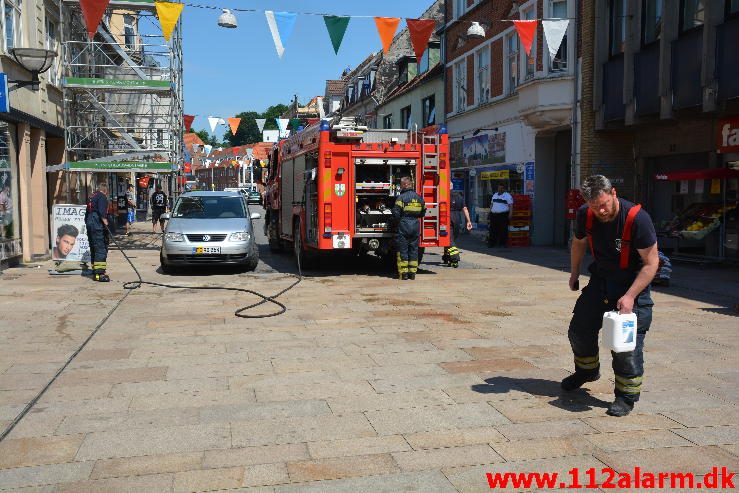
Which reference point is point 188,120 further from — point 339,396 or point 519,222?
point 339,396

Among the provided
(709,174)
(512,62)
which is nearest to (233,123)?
(512,62)

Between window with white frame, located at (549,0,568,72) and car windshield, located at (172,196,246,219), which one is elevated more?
window with white frame, located at (549,0,568,72)

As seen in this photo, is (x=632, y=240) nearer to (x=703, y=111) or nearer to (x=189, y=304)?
(x=189, y=304)

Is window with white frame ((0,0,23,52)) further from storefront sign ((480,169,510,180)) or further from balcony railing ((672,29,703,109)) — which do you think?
storefront sign ((480,169,510,180))

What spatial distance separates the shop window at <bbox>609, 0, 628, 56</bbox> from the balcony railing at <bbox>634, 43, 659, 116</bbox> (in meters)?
1.09

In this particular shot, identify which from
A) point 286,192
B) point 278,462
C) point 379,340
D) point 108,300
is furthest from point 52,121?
point 278,462

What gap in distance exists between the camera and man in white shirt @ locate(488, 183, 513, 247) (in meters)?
19.9

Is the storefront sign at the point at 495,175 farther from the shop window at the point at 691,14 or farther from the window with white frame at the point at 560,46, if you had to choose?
the shop window at the point at 691,14

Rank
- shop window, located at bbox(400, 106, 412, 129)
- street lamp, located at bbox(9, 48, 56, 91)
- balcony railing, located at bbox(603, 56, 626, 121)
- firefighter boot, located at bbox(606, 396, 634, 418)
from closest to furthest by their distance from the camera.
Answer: firefighter boot, located at bbox(606, 396, 634, 418)
street lamp, located at bbox(9, 48, 56, 91)
balcony railing, located at bbox(603, 56, 626, 121)
shop window, located at bbox(400, 106, 412, 129)

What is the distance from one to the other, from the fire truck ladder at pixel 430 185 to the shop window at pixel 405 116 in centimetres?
2093

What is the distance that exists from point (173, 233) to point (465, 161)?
15070 mm

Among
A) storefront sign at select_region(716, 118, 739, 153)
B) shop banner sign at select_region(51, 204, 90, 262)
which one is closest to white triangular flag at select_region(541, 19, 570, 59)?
storefront sign at select_region(716, 118, 739, 153)

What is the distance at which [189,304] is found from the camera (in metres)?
9.86

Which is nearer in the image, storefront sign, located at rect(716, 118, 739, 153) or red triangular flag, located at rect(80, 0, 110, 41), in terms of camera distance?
storefront sign, located at rect(716, 118, 739, 153)
